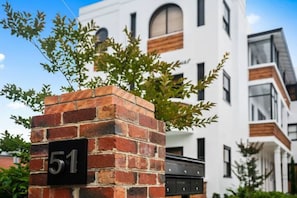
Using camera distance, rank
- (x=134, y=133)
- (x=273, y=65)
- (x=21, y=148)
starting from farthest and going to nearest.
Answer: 1. (x=273, y=65)
2. (x=21, y=148)
3. (x=134, y=133)

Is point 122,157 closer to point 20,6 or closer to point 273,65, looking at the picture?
point 20,6

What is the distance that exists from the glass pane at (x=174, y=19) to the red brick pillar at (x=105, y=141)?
12290 mm

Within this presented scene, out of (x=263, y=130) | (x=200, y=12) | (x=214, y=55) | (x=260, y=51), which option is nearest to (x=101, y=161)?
(x=214, y=55)

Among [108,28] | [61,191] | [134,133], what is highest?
[108,28]

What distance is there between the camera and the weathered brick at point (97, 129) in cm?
191

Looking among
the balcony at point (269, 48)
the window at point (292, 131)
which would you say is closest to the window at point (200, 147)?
the balcony at point (269, 48)

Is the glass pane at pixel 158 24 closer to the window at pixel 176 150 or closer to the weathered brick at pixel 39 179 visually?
the window at pixel 176 150

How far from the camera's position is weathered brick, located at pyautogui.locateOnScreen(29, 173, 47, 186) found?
2057mm

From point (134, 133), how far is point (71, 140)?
33 centimetres

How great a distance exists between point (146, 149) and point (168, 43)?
12280mm

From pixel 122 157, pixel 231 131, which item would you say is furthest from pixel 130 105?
pixel 231 131

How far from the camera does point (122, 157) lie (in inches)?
75.4

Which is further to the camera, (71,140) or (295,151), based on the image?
(295,151)

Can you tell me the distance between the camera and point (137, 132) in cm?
209
